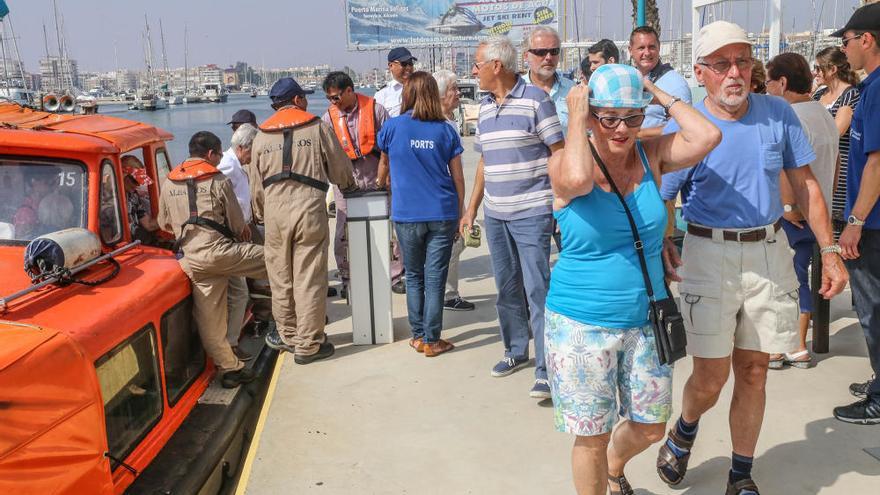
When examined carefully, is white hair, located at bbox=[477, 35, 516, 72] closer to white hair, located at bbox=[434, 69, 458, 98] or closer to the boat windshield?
white hair, located at bbox=[434, 69, 458, 98]

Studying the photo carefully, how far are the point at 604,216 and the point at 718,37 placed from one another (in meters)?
1.05

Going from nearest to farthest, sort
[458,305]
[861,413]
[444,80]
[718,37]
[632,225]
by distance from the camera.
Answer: [632,225] → [718,37] → [861,413] → [444,80] → [458,305]

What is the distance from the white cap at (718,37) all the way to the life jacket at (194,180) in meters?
3.22

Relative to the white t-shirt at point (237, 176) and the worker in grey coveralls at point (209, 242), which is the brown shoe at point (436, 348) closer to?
the worker in grey coveralls at point (209, 242)

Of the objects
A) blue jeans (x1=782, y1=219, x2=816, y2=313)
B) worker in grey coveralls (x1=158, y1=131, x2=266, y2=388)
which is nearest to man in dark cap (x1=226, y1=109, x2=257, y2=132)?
worker in grey coveralls (x1=158, y1=131, x2=266, y2=388)

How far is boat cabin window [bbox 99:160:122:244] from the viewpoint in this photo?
457 centimetres

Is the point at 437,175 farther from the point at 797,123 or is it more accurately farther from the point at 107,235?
the point at 797,123

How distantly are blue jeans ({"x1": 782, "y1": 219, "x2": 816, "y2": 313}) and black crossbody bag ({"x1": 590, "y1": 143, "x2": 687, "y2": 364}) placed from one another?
2644 millimetres

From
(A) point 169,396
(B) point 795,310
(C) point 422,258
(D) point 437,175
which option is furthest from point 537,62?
(A) point 169,396

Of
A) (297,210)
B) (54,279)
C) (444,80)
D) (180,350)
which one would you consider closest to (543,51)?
(444,80)

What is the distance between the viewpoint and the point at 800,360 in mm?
5172

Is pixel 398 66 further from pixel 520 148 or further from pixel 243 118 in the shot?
pixel 520 148

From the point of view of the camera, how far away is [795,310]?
3.59 m

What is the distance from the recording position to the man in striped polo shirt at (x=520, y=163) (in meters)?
4.80
